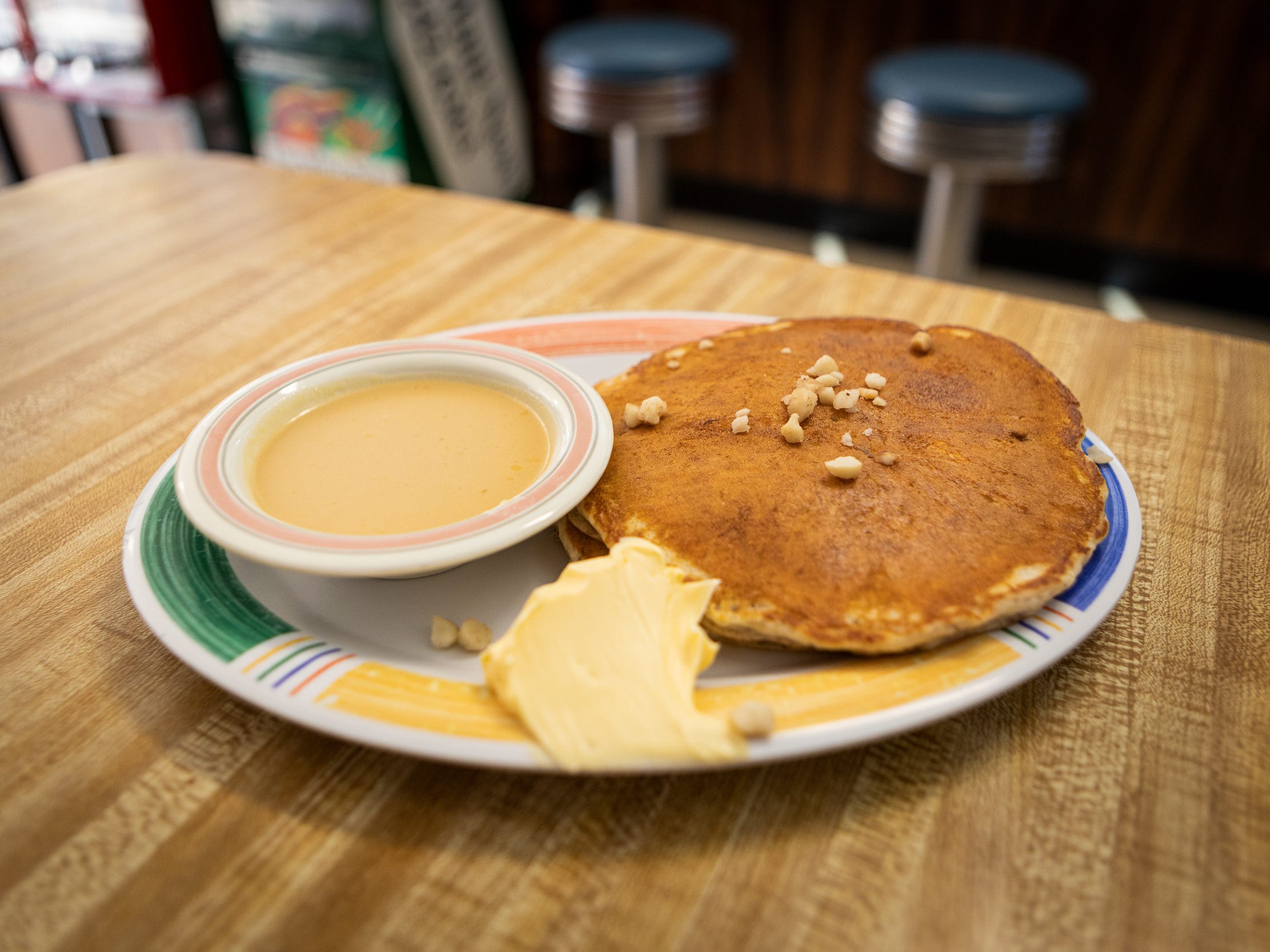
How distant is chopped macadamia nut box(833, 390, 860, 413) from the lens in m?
0.99

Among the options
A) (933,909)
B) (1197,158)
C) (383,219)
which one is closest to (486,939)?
(933,909)

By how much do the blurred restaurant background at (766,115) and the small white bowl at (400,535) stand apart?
1811mm

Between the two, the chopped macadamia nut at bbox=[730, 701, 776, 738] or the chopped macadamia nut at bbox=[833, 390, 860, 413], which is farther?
the chopped macadamia nut at bbox=[833, 390, 860, 413]

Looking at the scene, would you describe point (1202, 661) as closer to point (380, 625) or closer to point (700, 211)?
point (380, 625)

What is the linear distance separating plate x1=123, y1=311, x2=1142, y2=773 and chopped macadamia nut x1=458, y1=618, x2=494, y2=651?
0.01 metres

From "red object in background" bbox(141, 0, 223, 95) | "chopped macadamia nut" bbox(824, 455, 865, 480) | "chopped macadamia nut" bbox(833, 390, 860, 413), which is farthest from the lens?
"red object in background" bbox(141, 0, 223, 95)

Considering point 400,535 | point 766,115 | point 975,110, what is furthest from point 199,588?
point 766,115

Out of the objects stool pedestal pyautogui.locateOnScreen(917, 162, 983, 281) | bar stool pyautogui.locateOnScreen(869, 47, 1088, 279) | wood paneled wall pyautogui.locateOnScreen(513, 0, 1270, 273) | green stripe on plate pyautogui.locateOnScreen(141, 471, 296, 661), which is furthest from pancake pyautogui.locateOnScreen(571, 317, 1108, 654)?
wood paneled wall pyautogui.locateOnScreen(513, 0, 1270, 273)

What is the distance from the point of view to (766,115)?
13.1 ft

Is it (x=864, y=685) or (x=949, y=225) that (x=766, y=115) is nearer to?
(x=949, y=225)

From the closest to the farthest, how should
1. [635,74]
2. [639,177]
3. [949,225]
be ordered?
[635,74] < [949,225] < [639,177]

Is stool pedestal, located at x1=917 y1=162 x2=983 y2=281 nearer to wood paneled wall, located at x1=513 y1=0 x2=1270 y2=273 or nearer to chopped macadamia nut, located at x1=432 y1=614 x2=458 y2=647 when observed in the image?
wood paneled wall, located at x1=513 y1=0 x2=1270 y2=273

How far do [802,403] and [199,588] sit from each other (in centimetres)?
61

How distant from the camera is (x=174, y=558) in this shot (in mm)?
866
